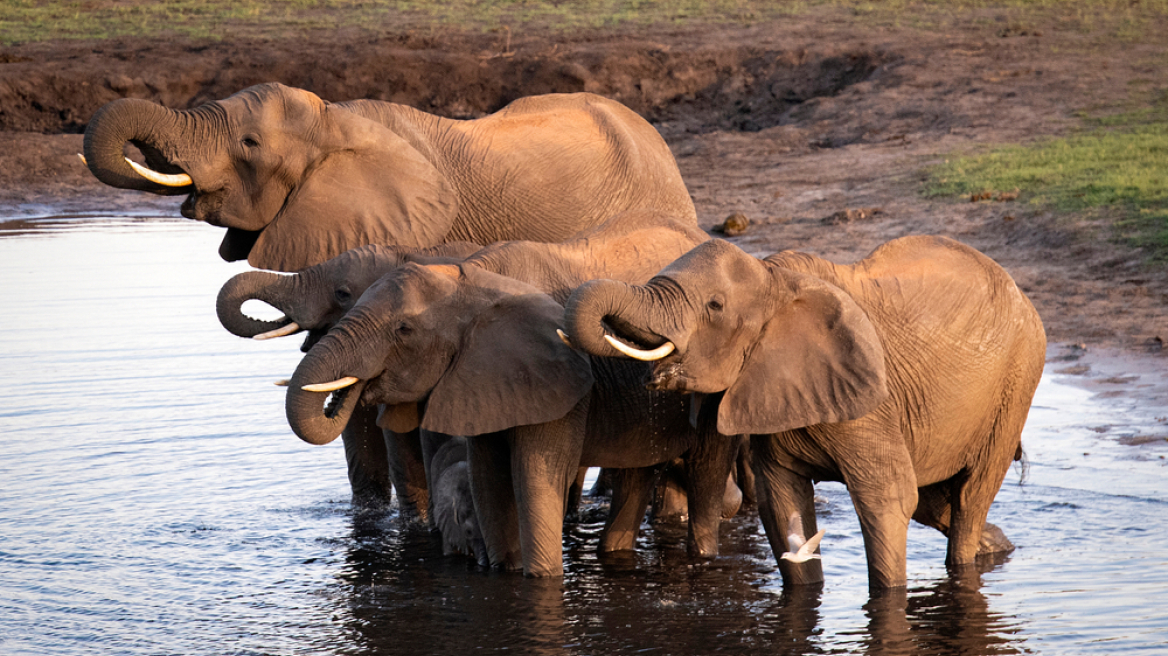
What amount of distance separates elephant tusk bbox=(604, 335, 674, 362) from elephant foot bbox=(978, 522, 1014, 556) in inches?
75.1

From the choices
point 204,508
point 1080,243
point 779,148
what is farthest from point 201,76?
point 204,508

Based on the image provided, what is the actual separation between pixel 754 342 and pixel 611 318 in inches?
20.3

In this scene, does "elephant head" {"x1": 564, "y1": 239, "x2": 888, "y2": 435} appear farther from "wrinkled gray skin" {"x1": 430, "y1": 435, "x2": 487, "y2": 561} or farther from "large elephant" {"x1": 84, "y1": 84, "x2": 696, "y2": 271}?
"large elephant" {"x1": 84, "y1": 84, "x2": 696, "y2": 271}

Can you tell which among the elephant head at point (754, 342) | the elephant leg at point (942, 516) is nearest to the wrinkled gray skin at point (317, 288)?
the elephant head at point (754, 342)

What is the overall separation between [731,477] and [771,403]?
2206 mm

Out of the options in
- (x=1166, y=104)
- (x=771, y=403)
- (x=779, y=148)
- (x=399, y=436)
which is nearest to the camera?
(x=771, y=403)

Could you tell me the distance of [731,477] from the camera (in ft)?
24.1

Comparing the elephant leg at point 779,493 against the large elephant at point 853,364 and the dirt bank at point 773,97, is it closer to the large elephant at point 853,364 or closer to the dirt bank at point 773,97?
the large elephant at point 853,364

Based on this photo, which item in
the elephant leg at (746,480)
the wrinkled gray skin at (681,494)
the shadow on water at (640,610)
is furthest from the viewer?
the elephant leg at (746,480)

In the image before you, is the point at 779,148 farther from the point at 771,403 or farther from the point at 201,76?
the point at 771,403

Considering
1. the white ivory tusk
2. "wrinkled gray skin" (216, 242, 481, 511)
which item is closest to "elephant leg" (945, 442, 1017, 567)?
"wrinkled gray skin" (216, 242, 481, 511)

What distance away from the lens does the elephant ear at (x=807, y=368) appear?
5.15 metres

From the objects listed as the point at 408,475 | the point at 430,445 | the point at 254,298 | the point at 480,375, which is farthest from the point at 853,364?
the point at 408,475

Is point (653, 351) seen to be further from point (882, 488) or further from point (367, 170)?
point (367, 170)
